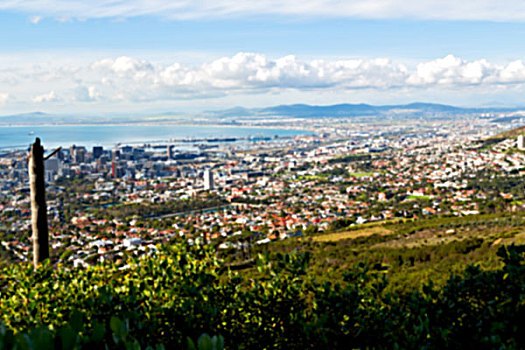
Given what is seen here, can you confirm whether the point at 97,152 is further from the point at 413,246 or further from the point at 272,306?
the point at 272,306

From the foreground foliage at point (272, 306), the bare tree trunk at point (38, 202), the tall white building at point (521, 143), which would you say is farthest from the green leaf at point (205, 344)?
the tall white building at point (521, 143)

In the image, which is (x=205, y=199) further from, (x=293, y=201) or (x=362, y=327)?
(x=362, y=327)

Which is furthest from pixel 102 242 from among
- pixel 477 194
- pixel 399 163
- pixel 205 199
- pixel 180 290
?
pixel 399 163

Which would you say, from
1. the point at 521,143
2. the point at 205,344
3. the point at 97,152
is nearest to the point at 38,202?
the point at 205,344

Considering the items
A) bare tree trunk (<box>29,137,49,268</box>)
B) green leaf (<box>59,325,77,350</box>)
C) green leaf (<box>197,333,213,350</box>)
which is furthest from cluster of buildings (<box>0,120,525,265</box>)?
green leaf (<box>197,333,213,350</box>)

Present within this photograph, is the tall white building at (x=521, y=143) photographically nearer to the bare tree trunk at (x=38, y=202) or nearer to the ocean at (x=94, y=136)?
the bare tree trunk at (x=38, y=202)

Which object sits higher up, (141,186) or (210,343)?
(210,343)
